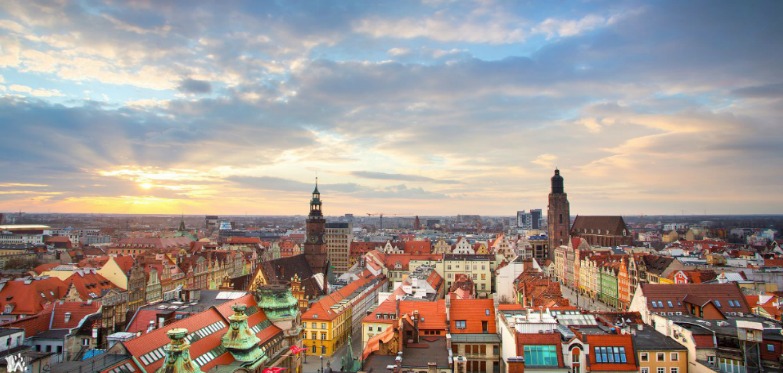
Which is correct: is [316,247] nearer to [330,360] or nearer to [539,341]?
[330,360]

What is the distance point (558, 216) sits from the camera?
538 ft

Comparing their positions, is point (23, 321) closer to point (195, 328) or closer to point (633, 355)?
point (195, 328)

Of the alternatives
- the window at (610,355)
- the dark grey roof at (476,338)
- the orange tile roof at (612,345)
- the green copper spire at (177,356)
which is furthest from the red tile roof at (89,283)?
the window at (610,355)

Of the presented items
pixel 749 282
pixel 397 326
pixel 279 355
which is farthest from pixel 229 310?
pixel 749 282

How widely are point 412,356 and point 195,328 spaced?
62.3 ft

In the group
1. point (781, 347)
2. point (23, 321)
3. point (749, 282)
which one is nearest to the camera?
A: point (781, 347)

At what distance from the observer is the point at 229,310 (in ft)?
174

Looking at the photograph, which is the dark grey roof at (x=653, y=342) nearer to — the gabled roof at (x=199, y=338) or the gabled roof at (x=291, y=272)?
the gabled roof at (x=199, y=338)

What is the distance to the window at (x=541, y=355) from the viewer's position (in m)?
41.9

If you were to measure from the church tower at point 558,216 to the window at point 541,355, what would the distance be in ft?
409

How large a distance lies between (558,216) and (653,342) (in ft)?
399

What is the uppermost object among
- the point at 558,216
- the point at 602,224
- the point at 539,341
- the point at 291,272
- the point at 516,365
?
the point at 558,216

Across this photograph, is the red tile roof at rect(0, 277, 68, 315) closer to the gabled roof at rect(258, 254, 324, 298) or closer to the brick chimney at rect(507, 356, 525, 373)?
the gabled roof at rect(258, 254, 324, 298)

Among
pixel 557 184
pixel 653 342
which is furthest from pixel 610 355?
pixel 557 184
